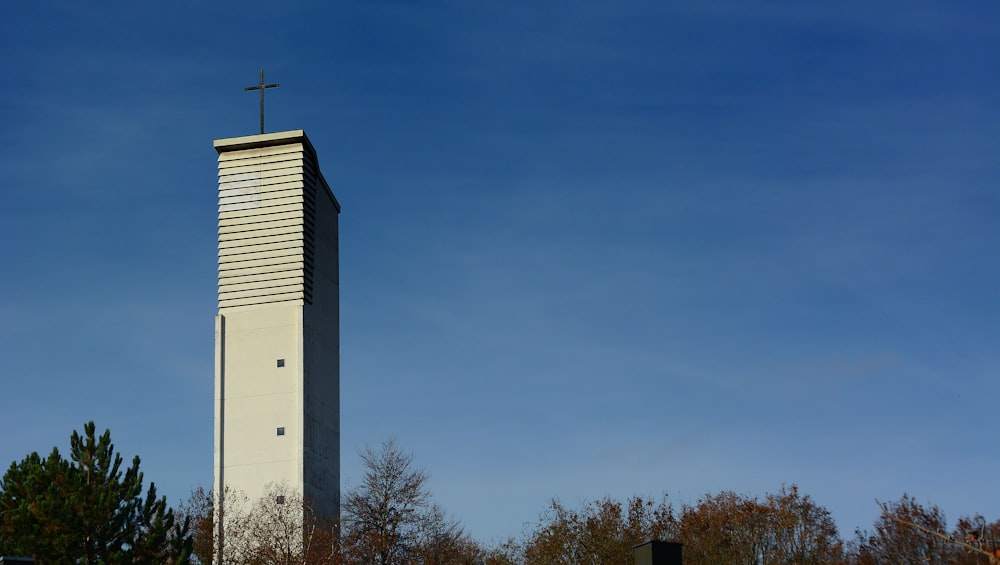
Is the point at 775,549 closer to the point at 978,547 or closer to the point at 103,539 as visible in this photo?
the point at 103,539

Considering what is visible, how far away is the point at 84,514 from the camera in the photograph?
109 ft

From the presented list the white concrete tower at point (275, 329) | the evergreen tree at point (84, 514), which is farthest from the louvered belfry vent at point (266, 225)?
the evergreen tree at point (84, 514)

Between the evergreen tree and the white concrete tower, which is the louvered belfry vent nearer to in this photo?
the white concrete tower

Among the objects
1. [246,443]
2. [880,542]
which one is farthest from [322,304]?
[880,542]

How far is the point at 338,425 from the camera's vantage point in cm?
5253

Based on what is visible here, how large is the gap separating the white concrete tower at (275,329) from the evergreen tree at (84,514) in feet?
36.5

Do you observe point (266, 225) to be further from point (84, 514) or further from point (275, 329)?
point (84, 514)

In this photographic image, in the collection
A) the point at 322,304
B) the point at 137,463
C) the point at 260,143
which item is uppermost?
the point at 260,143

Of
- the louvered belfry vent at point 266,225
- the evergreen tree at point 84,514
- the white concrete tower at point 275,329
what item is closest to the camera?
the evergreen tree at point 84,514

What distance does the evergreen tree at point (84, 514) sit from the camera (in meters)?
32.6

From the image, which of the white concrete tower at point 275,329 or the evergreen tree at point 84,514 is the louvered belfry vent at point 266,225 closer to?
the white concrete tower at point 275,329

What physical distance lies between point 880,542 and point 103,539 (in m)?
42.5

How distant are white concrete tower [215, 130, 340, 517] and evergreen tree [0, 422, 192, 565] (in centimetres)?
1114

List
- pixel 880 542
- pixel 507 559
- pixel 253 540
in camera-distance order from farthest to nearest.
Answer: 1. pixel 880 542
2. pixel 507 559
3. pixel 253 540
